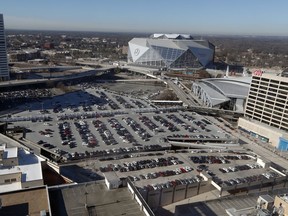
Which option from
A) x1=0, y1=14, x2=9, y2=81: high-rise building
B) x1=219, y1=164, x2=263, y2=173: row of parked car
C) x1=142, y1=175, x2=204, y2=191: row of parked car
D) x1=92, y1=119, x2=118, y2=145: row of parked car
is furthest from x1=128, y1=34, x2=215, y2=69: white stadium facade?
x1=142, y1=175, x2=204, y2=191: row of parked car

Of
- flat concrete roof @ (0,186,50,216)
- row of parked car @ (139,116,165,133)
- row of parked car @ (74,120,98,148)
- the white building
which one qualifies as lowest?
row of parked car @ (74,120,98,148)

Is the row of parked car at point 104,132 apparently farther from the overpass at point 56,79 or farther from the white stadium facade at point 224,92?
the overpass at point 56,79

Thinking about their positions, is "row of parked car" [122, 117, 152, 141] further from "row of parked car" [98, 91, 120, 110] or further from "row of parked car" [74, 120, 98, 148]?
"row of parked car" [98, 91, 120, 110]

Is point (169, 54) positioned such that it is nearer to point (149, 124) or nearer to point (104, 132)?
point (149, 124)

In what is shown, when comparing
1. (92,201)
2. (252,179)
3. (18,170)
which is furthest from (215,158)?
(18,170)

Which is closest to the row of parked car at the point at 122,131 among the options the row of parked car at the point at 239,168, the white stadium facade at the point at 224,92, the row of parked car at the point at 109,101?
the row of parked car at the point at 109,101
